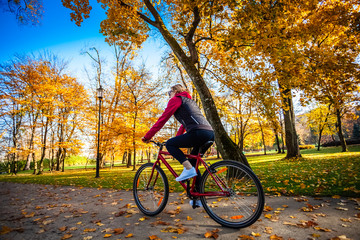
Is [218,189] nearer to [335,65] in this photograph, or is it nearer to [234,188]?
[234,188]

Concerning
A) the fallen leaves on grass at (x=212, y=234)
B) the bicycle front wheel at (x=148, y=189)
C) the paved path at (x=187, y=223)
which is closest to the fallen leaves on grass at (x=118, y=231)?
the paved path at (x=187, y=223)

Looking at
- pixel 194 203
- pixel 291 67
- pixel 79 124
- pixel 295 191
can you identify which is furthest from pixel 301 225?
pixel 79 124

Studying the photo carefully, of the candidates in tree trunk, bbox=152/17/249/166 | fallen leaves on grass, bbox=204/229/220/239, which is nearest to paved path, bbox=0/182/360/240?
fallen leaves on grass, bbox=204/229/220/239

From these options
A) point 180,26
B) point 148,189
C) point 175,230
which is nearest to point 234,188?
point 175,230

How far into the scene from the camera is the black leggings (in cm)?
253

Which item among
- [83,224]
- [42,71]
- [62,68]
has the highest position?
[62,68]

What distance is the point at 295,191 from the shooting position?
3.80 meters

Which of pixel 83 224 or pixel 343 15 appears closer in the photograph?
pixel 83 224

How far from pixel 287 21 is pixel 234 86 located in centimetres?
352

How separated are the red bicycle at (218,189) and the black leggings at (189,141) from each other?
0.09 m

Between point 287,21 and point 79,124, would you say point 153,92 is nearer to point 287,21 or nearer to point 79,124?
point 79,124

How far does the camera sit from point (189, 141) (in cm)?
261

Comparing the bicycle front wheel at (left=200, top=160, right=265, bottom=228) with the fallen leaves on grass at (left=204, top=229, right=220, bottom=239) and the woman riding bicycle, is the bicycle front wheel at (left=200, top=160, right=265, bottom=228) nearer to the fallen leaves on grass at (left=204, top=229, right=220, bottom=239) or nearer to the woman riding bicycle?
the fallen leaves on grass at (left=204, top=229, right=220, bottom=239)

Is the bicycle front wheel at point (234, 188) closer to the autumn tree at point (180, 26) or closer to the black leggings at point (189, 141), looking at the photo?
the black leggings at point (189, 141)
